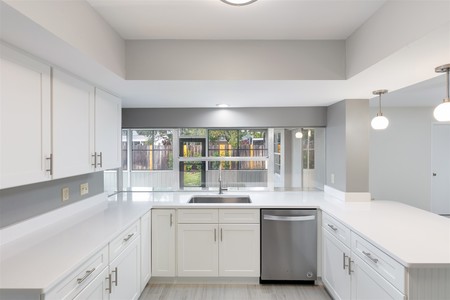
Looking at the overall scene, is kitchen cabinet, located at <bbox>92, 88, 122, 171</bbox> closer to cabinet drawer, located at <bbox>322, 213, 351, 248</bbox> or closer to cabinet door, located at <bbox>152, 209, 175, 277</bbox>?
cabinet door, located at <bbox>152, 209, 175, 277</bbox>

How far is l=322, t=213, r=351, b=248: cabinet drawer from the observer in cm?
208

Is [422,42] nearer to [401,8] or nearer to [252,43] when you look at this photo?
[401,8]

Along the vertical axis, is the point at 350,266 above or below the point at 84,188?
below

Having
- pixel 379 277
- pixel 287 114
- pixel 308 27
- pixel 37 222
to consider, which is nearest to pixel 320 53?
pixel 308 27

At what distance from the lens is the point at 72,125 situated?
6.05 feet

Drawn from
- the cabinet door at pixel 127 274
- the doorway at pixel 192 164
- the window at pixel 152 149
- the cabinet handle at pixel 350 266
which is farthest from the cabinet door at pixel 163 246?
the cabinet handle at pixel 350 266

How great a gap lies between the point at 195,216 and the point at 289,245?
3.47ft

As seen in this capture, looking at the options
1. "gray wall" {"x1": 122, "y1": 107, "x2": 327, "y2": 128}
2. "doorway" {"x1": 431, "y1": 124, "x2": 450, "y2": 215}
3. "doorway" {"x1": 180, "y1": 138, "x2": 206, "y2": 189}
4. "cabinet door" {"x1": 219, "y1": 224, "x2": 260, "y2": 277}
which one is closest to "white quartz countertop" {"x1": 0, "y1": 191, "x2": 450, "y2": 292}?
"cabinet door" {"x1": 219, "y1": 224, "x2": 260, "y2": 277}

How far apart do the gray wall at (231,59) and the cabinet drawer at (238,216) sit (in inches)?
56.6

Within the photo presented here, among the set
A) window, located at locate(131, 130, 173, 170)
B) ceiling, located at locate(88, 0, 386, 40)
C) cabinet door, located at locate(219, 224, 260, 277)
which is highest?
ceiling, located at locate(88, 0, 386, 40)

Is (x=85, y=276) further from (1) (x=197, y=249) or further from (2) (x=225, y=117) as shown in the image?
(2) (x=225, y=117)

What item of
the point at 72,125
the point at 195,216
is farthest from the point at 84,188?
the point at 195,216

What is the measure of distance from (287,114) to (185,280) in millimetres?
2372

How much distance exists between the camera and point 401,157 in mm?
4430
